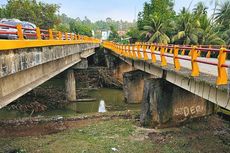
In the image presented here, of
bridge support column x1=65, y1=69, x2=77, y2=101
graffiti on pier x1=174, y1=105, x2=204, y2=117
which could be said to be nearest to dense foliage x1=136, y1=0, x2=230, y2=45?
bridge support column x1=65, y1=69, x2=77, y2=101

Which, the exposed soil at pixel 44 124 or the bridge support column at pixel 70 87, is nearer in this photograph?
the exposed soil at pixel 44 124

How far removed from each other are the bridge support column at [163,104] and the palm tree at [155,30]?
87.6ft

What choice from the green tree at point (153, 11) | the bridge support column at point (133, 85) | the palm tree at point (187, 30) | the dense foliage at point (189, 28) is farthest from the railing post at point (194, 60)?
the green tree at point (153, 11)

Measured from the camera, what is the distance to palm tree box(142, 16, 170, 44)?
132 feet

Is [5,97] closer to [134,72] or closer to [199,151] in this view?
[199,151]

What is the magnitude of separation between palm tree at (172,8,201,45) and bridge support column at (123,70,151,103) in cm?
1331

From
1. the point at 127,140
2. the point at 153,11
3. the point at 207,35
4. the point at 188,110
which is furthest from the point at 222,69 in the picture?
the point at 153,11

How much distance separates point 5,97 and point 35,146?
11.8 feet

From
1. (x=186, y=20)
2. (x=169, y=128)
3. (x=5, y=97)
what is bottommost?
(x=169, y=128)

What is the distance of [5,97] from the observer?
26.2 feet

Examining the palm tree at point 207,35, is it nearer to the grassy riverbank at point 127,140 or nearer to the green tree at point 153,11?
the green tree at point 153,11

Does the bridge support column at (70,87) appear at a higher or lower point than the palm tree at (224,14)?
lower

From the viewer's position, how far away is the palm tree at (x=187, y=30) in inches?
1382

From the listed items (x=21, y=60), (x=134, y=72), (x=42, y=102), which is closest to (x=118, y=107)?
(x=134, y=72)
